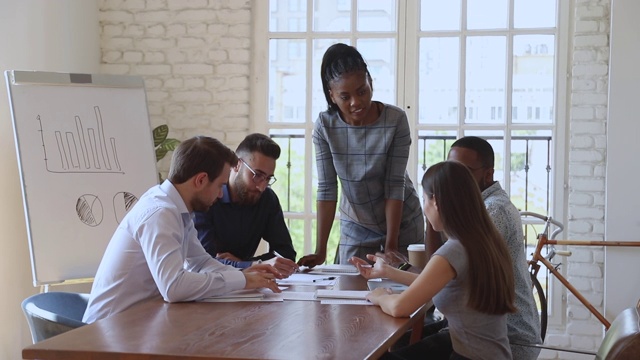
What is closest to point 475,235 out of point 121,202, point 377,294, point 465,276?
point 465,276

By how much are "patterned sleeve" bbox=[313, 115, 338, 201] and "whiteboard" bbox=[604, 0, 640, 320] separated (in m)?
1.99

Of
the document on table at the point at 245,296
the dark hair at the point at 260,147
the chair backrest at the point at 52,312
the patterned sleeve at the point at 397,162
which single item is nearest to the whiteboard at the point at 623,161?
the patterned sleeve at the point at 397,162

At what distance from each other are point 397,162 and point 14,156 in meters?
2.27

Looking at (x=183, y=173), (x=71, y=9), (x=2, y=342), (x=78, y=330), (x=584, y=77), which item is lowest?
(x=2, y=342)

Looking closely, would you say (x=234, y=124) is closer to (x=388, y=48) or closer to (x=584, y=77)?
(x=388, y=48)

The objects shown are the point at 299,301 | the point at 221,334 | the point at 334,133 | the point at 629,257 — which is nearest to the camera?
the point at 221,334

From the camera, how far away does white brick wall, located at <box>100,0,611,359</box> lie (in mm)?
4977

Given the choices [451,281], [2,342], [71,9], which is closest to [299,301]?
[451,281]

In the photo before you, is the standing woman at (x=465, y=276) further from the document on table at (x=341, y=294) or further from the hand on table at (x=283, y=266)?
the hand on table at (x=283, y=266)

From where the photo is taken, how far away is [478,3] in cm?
512

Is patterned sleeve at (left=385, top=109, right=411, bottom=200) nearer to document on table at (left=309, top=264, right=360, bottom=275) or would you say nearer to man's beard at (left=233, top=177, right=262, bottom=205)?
document on table at (left=309, top=264, right=360, bottom=275)

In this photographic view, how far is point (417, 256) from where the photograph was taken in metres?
3.35

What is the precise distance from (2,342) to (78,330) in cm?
262

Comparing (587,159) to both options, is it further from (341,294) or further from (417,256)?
(341,294)
